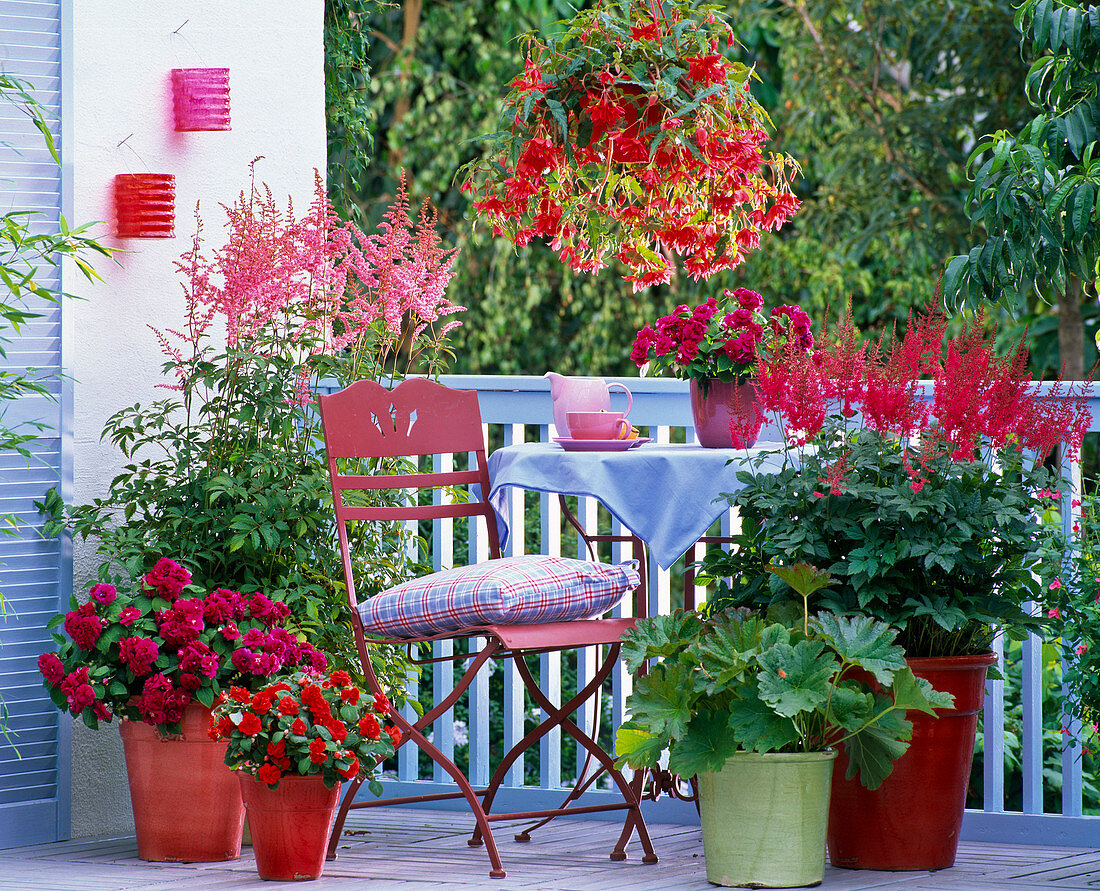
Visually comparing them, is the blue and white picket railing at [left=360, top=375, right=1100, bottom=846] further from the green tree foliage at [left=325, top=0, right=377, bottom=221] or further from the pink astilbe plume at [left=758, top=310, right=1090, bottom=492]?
the green tree foliage at [left=325, top=0, right=377, bottom=221]

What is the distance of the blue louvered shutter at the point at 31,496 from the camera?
3.31 m

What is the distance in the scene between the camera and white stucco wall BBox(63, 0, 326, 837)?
135 inches

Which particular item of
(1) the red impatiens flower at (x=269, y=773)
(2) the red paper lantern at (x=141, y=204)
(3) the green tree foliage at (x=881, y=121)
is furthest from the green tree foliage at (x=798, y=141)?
(1) the red impatiens flower at (x=269, y=773)

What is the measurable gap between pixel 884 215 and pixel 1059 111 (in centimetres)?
397

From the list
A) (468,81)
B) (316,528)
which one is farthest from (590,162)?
(468,81)

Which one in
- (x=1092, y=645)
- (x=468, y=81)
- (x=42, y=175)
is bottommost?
(x=1092, y=645)

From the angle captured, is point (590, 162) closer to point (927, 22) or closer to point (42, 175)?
point (42, 175)

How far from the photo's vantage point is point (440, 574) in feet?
9.98

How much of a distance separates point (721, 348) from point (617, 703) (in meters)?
1.05

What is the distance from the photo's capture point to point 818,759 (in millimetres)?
2701

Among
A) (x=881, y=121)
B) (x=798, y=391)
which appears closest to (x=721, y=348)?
(x=798, y=391)

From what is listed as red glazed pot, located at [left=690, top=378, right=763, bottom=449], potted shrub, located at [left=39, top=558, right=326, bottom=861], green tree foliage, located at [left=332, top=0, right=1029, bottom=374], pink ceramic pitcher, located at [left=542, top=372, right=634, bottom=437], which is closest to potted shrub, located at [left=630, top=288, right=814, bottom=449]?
red glazed pot, located at [left=690, top=378, right=763, bottom=449]

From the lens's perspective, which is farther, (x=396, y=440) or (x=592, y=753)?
(x=396, y=440)

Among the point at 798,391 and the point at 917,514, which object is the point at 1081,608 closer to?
the point at 917,514
